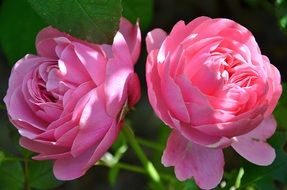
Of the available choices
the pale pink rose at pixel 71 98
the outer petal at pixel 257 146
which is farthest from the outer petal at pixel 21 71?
the outer petal at pixel 257 146

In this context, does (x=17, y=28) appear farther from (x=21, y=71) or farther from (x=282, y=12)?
(x=282, y=12)

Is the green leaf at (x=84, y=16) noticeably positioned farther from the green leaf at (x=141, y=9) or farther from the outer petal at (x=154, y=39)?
the green leaf at (x=141, y=9)

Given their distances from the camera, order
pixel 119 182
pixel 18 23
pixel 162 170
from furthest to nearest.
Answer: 1. pixel 119 182
2. pixel 162 170
3. pixel 18 23

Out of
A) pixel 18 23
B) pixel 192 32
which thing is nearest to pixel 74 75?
pixel 192 32

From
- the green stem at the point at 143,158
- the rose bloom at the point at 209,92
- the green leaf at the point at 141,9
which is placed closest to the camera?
the rose bloom at the point at 209,92

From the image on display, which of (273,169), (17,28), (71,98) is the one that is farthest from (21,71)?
(273,169)

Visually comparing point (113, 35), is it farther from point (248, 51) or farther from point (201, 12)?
point (201, 12)
